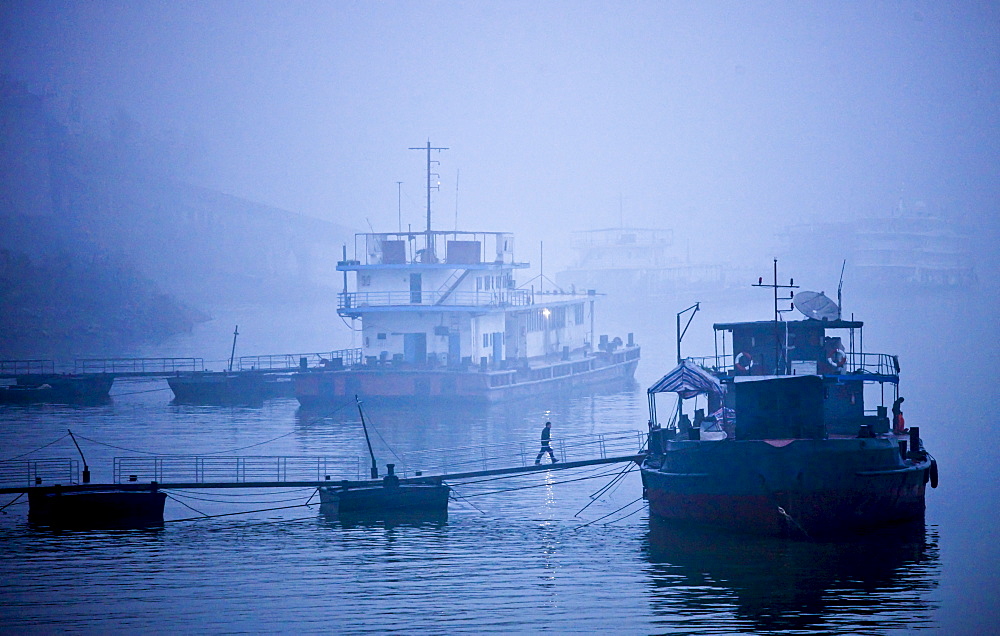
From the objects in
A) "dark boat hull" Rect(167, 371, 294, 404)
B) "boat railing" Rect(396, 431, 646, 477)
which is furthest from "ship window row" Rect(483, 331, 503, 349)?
"boat railing" Rect(396, 431, 646, 477)

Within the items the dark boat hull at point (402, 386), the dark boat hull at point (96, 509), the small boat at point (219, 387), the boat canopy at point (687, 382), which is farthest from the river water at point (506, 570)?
the small boat at point (219, 387)

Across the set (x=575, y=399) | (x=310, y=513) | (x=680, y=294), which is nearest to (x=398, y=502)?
(x=310, y=513)

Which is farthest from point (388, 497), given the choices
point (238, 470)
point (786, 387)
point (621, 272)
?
point (621, 272)

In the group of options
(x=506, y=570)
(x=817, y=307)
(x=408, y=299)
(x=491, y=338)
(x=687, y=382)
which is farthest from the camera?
(x=491, y=338)

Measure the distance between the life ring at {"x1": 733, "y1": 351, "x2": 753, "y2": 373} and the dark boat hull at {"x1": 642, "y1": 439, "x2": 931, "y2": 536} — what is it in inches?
140

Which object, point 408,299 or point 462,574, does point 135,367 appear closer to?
point 408,299

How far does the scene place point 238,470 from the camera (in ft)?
103

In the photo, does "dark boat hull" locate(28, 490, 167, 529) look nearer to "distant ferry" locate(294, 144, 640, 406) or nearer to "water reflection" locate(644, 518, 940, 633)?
"water reflection" locate(644, 518, 940, 633)

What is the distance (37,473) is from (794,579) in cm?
2085

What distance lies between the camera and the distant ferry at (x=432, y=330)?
47.4 meters

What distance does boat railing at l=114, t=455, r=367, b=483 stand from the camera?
3050 cm

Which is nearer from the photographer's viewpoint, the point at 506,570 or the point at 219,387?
the point at 506,570

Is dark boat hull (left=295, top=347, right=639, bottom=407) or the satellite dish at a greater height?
the satellite dish

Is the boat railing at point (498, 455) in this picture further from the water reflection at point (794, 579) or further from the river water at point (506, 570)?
the water reflection at point (794, 579)
